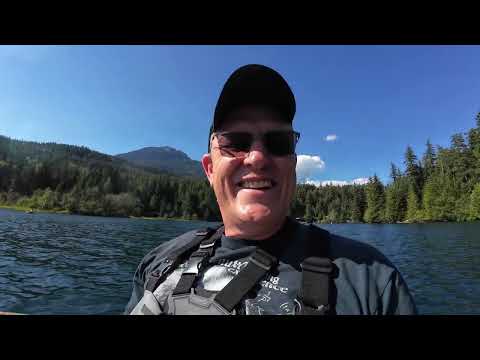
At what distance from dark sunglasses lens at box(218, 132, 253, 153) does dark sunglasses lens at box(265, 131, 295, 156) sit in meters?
0.15

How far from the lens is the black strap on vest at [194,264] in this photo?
5.95ft

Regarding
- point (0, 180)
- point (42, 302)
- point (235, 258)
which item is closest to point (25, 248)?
point (42, 302)

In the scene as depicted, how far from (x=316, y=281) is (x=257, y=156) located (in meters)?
0.95

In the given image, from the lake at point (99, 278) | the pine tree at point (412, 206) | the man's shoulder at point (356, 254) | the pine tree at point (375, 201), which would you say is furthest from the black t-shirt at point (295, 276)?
the pine tree at point (375, 201)

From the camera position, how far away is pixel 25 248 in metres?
21.4

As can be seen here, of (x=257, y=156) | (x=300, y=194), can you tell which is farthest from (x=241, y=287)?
(x=300, y=194)

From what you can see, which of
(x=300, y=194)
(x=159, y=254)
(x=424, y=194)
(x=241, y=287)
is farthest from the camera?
(x=300, y=194)

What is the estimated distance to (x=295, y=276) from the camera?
1.72 m

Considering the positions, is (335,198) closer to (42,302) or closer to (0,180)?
(42,302)

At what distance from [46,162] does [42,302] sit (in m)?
140

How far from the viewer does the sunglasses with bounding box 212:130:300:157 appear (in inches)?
78.1

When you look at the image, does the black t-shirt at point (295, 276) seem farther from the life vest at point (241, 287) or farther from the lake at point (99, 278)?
the lake at point (99, 278)

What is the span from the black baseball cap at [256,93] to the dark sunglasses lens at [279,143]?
0.17m

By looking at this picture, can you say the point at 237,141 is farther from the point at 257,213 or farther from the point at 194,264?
the point at 194,264
